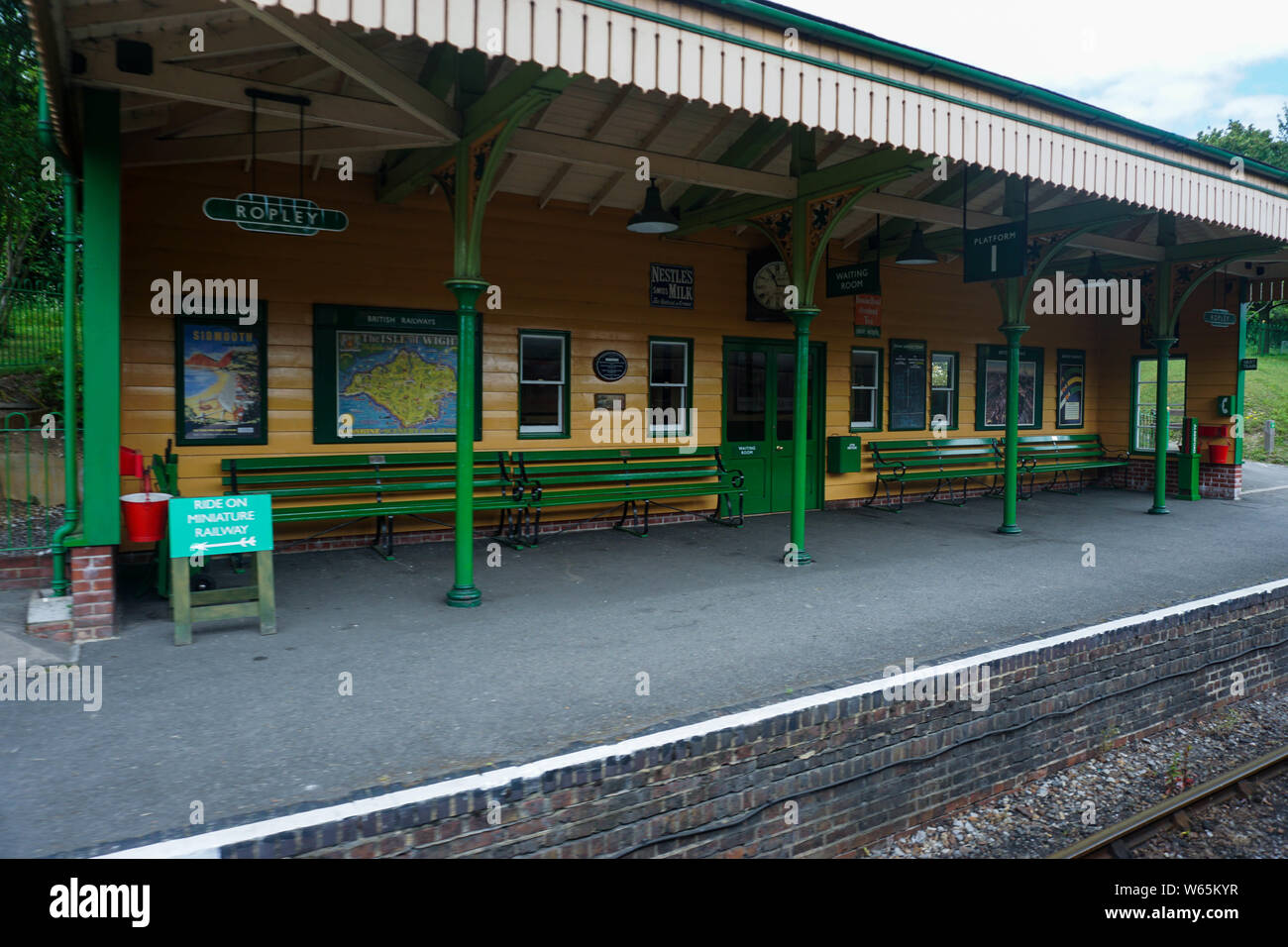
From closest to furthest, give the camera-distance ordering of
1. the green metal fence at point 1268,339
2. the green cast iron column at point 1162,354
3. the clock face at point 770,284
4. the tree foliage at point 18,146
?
the tree foliage at point 18,146
the clock face at point 770,284
the green cast iron column at point 1162,354
the green metal fence at point 1268,339

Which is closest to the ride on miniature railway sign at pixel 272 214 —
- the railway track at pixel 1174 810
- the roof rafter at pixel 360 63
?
the roof rafter at pixel 360 63

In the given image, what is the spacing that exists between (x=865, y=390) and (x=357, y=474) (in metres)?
7.10

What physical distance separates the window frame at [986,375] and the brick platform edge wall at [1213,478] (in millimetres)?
2178

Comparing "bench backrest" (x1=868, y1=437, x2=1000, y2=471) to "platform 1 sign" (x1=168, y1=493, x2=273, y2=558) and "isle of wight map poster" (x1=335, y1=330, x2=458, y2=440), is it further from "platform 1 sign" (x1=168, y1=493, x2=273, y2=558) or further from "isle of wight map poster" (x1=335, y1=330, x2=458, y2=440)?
"platform 1 sign" (x1=168, y1=493, x2=273, y2=558)

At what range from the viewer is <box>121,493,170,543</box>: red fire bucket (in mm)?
5516

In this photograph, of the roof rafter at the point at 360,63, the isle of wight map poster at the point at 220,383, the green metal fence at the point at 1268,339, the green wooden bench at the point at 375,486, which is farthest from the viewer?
the green metal fence at the point at 1268,339

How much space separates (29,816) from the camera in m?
3.14

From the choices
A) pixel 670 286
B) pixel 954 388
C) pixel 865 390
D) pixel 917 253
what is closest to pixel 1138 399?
pixel 954 388

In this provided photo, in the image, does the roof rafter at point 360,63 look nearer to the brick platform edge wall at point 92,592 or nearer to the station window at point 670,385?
the brick platform edge wall at point 92,592

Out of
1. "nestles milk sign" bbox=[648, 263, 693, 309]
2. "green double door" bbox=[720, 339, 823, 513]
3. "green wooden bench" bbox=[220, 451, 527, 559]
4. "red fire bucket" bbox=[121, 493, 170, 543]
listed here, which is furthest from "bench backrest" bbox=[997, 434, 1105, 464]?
"red fire bucket" bbox=[121, 493, 170, 543]

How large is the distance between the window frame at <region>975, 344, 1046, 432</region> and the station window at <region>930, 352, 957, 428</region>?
525 mm

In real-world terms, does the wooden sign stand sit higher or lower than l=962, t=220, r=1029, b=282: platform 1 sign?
lower

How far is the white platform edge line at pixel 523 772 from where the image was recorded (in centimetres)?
284

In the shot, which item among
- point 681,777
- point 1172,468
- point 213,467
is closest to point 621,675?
point 681,777
